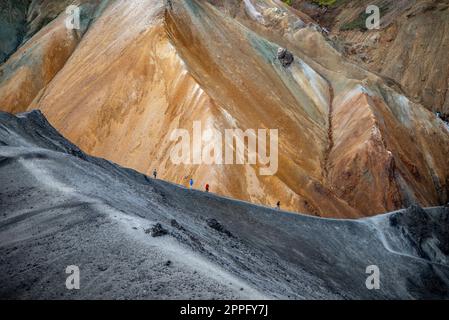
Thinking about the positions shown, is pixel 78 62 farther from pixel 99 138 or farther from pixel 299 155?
pixel 299 155

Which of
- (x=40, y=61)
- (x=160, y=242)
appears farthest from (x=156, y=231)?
(x=40, y=61)

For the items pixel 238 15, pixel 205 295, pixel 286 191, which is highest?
pixel 238 15

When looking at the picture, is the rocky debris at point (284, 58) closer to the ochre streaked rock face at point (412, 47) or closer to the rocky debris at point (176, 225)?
the ochre streaked rock face at point (412, 47)

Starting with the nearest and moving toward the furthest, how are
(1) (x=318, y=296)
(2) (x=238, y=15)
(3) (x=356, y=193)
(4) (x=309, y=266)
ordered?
1. (1) (x=318, y=296)
2. (4) (x=309, y=266)
3. (3) (x=356, y=193)
4. (2) (x=238, y=15)

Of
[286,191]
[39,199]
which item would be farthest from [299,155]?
[39,199]

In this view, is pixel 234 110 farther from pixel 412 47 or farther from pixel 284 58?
pixel 412 47

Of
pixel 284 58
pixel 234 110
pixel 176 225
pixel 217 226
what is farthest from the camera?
pixel 284 58
